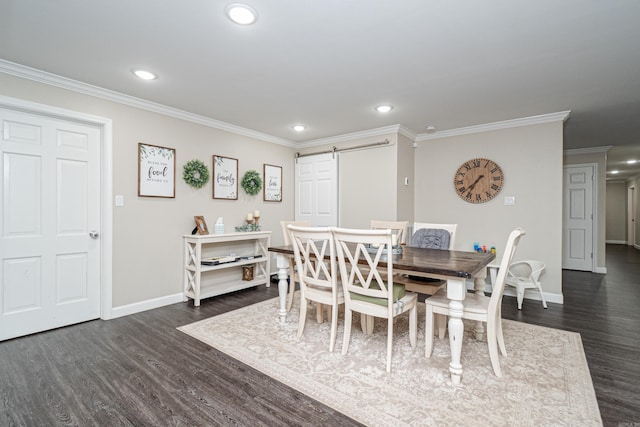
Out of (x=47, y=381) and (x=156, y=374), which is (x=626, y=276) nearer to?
(x=156, y=374)

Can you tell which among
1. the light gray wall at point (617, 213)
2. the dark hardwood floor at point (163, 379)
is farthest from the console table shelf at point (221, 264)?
the light gray wall at point (617, 213)

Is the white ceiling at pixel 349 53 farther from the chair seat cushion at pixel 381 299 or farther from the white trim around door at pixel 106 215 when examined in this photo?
the chair seat cushion at pixel 381 299

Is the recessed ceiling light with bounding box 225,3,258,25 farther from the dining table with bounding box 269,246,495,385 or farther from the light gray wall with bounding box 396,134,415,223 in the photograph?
the light gray wall with bounding box 396,134,415,223

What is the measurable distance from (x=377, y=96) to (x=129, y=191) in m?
2.83

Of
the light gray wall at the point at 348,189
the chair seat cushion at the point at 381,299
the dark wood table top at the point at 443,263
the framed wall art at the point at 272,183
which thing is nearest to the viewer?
the dark wood table top at the point at 443,263

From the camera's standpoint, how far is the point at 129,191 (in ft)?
10.6

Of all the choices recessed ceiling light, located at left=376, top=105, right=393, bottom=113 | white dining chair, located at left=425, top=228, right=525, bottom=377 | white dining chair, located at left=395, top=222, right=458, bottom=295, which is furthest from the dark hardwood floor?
recessed ceiling light, located at left=376, top=105, right=393, bottom=113

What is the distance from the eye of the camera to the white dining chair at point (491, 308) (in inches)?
77.8

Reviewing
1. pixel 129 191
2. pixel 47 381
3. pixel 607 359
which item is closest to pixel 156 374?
pixel 47 381

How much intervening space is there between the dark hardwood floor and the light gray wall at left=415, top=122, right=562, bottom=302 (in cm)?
94

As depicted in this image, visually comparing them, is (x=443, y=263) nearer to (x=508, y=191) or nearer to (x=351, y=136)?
(x=508, y=191)

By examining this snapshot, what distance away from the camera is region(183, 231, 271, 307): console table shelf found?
361 centimetres

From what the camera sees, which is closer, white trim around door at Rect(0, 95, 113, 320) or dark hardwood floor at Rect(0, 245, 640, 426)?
dark hardwood floor at Rect(0, 245, 640, 426)

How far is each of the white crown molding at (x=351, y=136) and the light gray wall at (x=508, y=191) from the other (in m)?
0.78
